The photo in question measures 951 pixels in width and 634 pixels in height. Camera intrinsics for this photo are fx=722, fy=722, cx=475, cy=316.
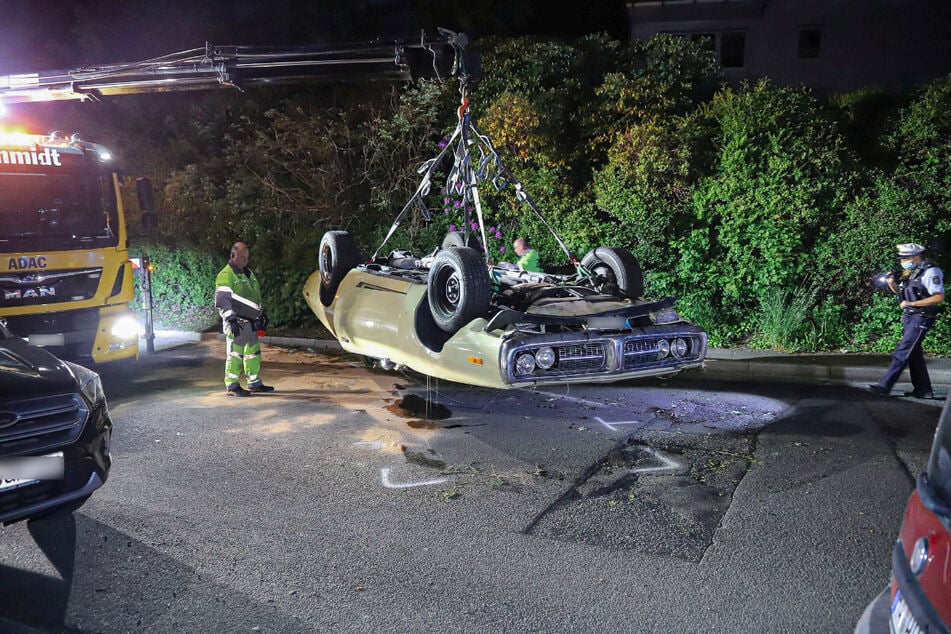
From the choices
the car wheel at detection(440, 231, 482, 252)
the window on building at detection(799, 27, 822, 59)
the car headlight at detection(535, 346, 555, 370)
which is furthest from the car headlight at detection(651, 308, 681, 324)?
the window on building at detection(799, 27, 822, 59)

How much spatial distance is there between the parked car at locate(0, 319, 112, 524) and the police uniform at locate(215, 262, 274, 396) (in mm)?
3216

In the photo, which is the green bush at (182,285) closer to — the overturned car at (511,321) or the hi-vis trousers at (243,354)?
the hi-vis trousers at (243,354)

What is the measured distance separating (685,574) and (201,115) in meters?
15.5

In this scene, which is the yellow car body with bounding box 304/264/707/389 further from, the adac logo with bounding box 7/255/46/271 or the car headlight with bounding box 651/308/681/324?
the adac logo with bounding box 7/255/46/271

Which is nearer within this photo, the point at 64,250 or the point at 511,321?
Result: the point at 511,321

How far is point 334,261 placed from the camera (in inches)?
327

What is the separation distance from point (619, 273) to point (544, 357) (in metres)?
1.90

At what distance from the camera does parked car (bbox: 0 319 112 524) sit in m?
3.82

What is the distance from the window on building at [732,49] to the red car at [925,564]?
76.1 ft

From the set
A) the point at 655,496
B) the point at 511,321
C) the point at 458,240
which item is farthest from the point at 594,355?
the point at 458,240

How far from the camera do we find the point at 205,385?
855 centimetres

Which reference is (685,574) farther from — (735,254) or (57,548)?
(735,254)

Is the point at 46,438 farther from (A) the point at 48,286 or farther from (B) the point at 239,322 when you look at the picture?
(A) the point at 48,286

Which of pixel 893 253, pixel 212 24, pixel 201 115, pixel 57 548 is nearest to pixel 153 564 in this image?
pixel 57 548
